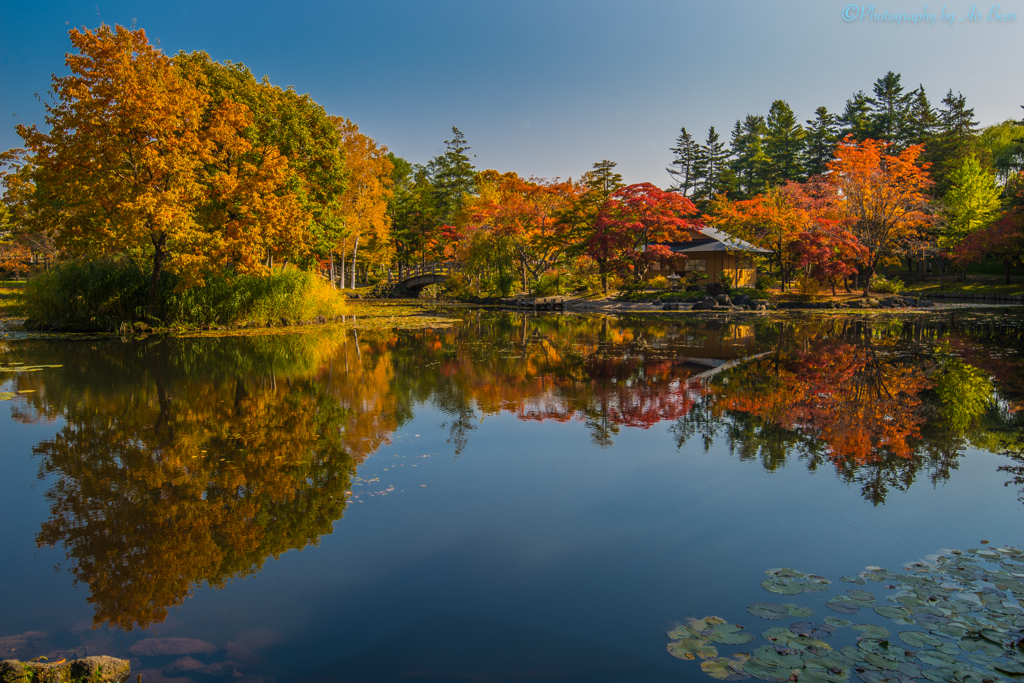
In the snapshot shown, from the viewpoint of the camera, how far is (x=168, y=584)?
4020 millimetres

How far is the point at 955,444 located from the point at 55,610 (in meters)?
8.75

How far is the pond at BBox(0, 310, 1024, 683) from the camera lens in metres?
3.31

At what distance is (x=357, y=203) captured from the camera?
39906 mm

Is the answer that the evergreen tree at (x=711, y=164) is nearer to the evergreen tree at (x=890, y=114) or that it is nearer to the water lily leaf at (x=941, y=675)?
the evergreen tree at (x=890, y=114)

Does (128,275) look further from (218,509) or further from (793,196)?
(793,196)

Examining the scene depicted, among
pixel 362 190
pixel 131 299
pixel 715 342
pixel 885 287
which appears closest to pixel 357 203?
pixel 362 190

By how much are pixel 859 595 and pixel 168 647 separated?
A: 4162 mm

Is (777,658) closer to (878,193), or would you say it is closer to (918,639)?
(918,639)

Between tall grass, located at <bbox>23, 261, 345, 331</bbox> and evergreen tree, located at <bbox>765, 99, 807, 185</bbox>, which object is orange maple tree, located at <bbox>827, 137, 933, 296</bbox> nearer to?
evergreen tree, located at <bbox>765, 99, 807, 185</bbox>

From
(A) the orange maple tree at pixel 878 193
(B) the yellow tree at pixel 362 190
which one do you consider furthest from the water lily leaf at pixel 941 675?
(B) the yellow tree at pixel 362 190

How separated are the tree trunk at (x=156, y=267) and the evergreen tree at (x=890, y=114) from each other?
55073mm

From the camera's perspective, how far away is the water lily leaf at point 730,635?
3304 millimetres

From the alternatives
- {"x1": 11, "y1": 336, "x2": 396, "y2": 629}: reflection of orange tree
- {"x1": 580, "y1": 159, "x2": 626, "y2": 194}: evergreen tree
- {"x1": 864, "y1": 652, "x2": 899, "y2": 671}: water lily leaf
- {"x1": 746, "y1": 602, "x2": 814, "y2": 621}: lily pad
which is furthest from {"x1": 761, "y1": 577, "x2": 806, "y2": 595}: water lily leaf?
{"x1": 580, "y1": 159, "x2": 626, "y2": 194}: evergreen tree

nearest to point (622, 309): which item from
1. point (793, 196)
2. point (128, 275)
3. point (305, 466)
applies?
point (793, 196)
